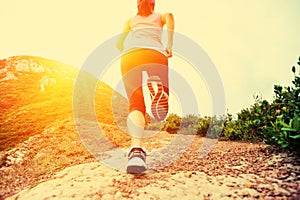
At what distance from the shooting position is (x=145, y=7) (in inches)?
128

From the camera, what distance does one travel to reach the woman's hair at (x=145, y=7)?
3.23m

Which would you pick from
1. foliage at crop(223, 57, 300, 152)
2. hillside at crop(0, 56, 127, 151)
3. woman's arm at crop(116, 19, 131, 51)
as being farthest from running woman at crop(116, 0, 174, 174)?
hillside at crop(0, 56, 127, 151)

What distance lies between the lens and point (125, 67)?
3037mm

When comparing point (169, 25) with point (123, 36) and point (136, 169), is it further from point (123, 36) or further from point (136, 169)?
point (136, 169)

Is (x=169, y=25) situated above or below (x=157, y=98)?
above

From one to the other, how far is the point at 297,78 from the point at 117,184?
245 cm

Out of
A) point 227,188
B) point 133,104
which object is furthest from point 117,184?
point 227,188

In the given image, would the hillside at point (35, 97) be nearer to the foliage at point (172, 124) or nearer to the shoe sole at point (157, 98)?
the foliage at point (172, 124)

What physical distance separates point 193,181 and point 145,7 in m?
2.20

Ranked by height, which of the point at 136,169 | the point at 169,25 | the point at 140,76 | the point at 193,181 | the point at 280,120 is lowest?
the point at 193,181

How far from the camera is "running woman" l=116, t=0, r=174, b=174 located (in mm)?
2865

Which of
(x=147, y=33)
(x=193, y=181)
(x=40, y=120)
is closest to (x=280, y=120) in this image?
(x=193, y=181)

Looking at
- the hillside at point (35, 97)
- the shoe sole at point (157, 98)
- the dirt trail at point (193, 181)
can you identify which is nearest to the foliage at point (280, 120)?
the dirt trail at point (193, 181)

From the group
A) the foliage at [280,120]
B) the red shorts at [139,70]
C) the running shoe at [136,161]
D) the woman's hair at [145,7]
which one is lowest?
the running shoe at [136,161]
